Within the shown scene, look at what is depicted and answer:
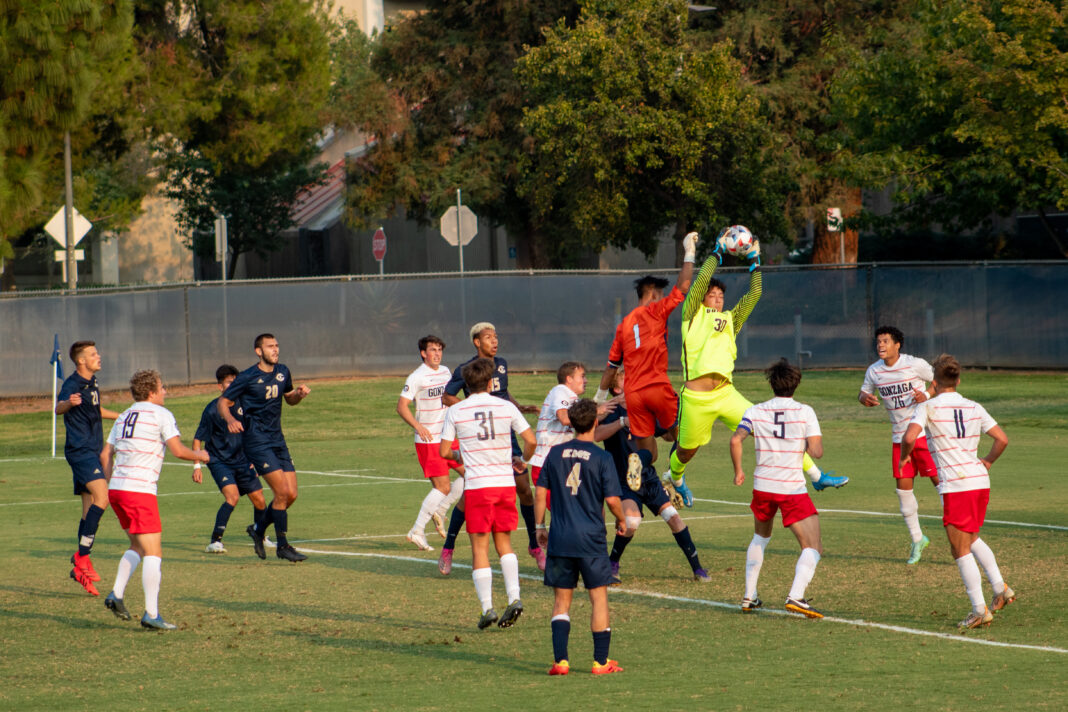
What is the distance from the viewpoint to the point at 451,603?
10.8m

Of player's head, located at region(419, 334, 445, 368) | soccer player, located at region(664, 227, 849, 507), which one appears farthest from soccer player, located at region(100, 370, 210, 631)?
soccer player, located at region(664, 227, 849, 507)

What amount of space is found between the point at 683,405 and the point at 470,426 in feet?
11.1

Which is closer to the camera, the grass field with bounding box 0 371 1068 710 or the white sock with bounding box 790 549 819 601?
the grass field with bounding box 0 371 1068 710

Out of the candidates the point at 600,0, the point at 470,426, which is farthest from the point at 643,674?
the point at 600,0

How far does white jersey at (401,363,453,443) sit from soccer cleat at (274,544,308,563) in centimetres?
158

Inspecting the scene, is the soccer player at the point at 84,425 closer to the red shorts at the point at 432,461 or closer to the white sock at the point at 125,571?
the white sock at the point at 125,571

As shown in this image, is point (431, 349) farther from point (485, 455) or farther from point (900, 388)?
point (900, 388)

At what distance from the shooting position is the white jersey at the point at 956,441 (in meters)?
9.49

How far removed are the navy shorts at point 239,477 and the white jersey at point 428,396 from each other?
64.8 inches

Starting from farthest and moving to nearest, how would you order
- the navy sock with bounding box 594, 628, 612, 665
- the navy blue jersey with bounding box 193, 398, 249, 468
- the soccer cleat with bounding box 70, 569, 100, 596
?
the navy blue jersey with bounding box 193, 398, 249, 468 → the soccer cleat with bounding box 70, 569, 100, 596 → the navy sock with bounding box 594, 628, 612, 665

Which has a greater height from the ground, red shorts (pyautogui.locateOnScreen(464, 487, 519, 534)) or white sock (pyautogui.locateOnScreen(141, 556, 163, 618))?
red shorts (pyautogui.locateOnScreen(464, 487, 519, 534))

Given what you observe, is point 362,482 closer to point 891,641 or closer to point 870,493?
point 870,493

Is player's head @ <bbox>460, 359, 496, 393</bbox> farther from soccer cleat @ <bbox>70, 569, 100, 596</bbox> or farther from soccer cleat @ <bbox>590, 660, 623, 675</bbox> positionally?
soccer cleat @ <bbox>70, 569, 100, 596</bbox>

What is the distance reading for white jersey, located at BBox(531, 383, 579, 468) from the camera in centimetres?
1108
